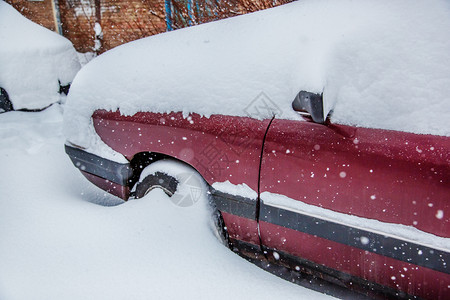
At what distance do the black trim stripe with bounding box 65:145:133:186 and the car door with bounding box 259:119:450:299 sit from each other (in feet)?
3.54

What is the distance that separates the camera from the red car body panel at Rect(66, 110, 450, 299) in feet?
3.70

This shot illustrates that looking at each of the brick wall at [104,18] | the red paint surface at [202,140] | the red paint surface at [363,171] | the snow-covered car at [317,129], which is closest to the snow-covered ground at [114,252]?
the snow-covered car at [317,129]

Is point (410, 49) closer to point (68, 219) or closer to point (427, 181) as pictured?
point (427, 181)

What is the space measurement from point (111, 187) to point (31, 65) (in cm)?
302

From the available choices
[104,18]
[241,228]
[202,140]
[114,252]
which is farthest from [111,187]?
[104,18]

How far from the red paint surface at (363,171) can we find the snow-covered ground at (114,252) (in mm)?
546

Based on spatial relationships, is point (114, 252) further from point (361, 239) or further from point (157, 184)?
point (361, 239)

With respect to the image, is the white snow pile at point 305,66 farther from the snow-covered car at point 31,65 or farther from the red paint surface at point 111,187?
the snow-covered car at point 31,65

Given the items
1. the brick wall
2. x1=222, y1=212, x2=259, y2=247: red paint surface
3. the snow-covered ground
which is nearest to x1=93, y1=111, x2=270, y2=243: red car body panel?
x1=222, y1=212, x2=259, y2=247: red paint surface

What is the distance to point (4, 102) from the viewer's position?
13.1 feet

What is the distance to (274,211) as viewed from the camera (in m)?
1.50

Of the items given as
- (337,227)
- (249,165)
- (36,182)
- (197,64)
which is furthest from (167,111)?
(36,182)

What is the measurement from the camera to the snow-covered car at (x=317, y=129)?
1.14 metres

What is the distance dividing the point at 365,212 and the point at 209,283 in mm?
901
